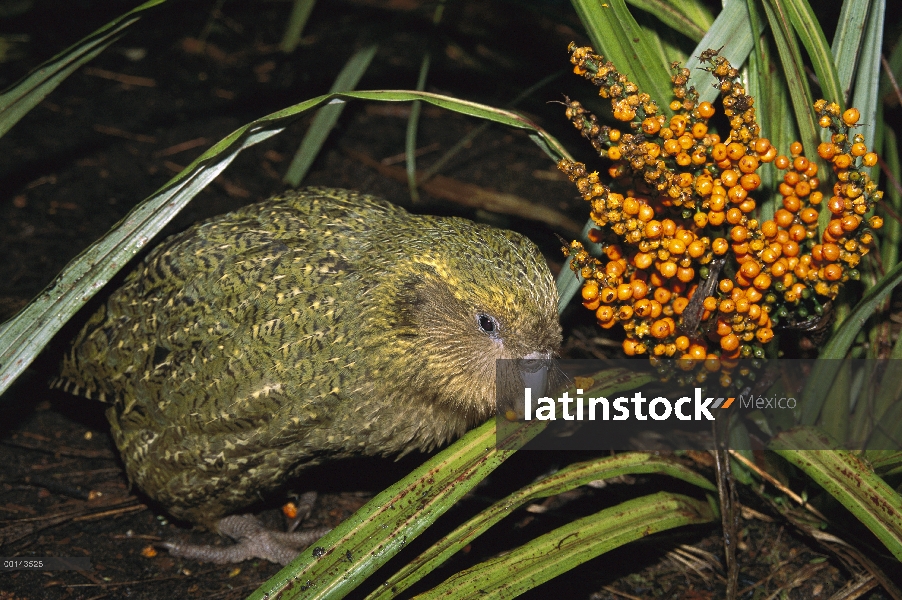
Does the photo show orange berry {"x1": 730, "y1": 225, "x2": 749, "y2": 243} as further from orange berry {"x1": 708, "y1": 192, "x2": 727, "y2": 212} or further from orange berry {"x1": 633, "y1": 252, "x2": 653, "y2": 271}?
orange berry {"x1": 633, "y1": 252, "x2": 653, "y2": 271}

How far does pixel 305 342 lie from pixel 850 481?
5.81ft

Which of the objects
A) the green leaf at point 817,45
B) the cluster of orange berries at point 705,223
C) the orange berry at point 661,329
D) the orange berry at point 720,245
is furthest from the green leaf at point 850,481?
Answer: the green leaf at point 817,45

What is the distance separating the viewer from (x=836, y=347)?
2676 millimetres

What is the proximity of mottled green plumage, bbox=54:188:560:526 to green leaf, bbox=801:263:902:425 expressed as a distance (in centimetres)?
89

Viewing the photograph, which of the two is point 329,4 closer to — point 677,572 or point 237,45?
point 237,45

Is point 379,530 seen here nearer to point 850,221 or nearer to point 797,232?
point 797,232

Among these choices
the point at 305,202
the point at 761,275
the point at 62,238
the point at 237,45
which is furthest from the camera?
the point at 237,45


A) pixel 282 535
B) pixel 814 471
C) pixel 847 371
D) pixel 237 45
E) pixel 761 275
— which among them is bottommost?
pixel 282 535

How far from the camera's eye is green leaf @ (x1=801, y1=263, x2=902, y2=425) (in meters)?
2.36

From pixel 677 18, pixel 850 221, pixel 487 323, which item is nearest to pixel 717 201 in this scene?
pixel 850 221

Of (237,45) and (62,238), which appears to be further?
(237,45)

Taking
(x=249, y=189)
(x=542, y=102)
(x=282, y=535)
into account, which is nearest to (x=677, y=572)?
(x=282, y=535)

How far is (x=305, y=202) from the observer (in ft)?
10.6

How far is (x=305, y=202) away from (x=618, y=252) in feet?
4.32
